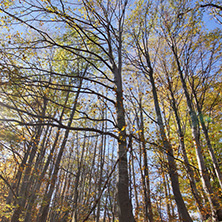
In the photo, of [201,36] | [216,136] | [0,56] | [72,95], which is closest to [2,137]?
[0,56]

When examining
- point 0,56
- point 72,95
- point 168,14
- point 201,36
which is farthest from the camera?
point 72,95

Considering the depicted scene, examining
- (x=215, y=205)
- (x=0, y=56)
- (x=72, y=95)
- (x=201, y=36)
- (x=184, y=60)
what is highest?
(x=201, y=36)

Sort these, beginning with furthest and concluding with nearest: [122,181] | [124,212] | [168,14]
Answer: [168,14]
[122,181]
[124,212]

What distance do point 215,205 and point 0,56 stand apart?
8.64 m

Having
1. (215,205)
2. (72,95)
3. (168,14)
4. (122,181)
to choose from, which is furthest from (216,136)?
(72,95)

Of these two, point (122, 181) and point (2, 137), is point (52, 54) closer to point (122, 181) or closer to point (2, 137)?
point (2, 137)

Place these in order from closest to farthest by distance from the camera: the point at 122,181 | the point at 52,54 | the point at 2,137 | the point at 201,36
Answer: the point at 122,181
the point at 2,137
the point at 201,36
the point at 52,54

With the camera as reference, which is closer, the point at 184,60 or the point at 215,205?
the point at 215,205

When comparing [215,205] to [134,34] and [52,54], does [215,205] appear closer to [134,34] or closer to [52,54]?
[134,34]

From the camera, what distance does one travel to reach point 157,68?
26.0 ft

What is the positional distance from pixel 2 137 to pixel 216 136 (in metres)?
11.7

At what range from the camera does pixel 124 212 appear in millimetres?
2395

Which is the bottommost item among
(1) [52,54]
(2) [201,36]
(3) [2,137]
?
(3) [2,137]

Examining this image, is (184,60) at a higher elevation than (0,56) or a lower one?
higher
